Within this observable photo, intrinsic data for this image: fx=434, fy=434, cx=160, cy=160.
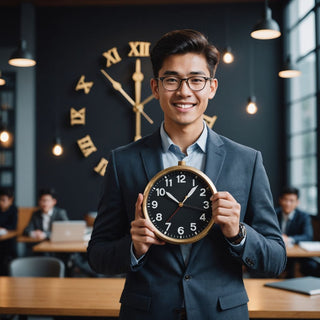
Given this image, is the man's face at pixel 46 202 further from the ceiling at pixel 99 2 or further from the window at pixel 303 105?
the window at pixel 303 105

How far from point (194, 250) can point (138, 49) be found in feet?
20.4

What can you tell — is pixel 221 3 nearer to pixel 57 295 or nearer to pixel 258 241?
pixel 57 295

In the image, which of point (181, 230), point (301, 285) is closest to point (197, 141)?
point (181, 230)

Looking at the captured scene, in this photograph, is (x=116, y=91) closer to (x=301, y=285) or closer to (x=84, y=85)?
(x=84, y=85)

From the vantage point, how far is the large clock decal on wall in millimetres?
6992

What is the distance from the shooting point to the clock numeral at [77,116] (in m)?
7.12

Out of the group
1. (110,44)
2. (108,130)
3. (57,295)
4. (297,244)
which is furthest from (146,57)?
(57,295)

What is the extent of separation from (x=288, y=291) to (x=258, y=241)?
57.2 inches

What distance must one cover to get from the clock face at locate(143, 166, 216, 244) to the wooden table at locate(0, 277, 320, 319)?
3.66ft

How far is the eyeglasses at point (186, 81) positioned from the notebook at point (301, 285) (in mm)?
1648

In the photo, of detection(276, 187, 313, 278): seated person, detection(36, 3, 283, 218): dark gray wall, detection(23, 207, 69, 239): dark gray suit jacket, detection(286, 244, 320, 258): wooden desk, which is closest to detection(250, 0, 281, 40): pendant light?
detection(276, 187, 313, 278): seated person

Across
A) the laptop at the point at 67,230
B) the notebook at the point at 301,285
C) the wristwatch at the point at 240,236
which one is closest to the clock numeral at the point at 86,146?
the laptop at the point at 67,230

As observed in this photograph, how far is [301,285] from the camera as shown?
2.58 meters

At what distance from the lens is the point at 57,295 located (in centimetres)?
252
